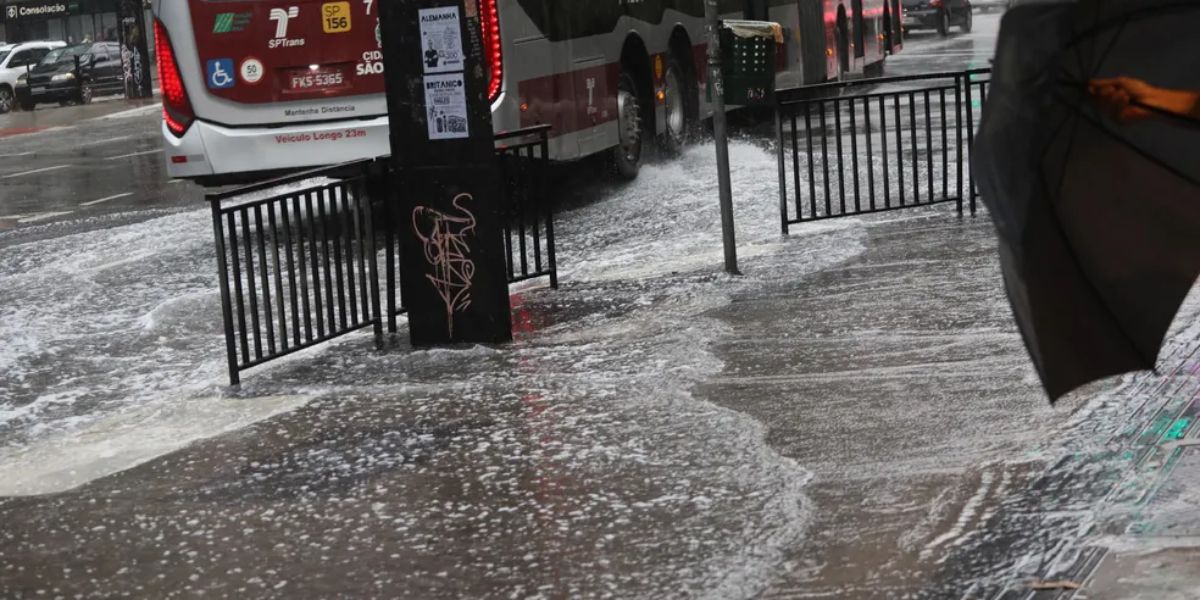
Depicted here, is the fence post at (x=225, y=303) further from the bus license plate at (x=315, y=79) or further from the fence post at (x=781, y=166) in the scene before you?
the bus license plate at (x=315, y=79)

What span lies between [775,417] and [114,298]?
6.03m

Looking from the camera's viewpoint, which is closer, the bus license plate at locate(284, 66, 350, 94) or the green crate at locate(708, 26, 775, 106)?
the green crate at locate(708, 26, 775, 106)

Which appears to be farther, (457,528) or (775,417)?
(775,417)

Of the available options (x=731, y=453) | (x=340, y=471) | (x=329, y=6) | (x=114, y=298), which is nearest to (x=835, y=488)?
(x=731, y=453)

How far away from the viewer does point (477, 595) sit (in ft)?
17.8

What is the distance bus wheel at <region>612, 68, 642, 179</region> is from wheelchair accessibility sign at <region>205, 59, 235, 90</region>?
12.0 ft

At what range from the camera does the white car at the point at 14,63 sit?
41.4 metres

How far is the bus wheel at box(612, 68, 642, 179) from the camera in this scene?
1598 centimetres

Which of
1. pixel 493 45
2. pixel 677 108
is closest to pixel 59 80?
pixel 677 108

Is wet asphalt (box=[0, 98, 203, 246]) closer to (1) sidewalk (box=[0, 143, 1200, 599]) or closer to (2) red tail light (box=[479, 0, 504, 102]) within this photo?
(2) red tail light (box=[479, 0, 504, 102])

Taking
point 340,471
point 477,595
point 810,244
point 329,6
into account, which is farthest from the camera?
point 329,6

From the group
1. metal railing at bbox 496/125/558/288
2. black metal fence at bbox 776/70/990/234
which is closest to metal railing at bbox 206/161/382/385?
metal railing at bbox 496/125/558/288

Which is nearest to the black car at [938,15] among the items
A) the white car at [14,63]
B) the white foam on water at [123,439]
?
the white car at [14,63]

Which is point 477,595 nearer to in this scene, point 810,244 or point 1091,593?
point 1091,593
